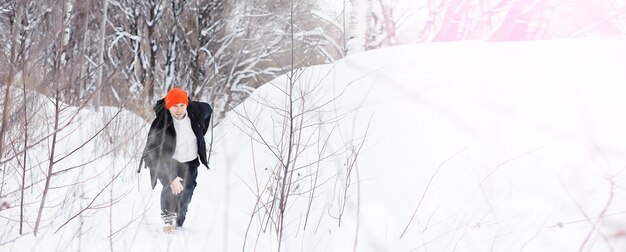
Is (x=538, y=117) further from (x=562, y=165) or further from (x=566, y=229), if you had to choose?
(x=566, y=229)

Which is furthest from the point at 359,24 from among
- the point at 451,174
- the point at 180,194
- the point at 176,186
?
the point at 176,186

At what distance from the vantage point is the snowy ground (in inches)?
103

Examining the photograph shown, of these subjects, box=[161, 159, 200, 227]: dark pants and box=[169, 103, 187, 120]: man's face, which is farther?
box=[161, 159, 200, 227]: dark pants

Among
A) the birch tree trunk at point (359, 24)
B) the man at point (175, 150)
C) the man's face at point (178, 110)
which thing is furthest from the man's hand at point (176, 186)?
the birch tree trunk at point (359, 24)

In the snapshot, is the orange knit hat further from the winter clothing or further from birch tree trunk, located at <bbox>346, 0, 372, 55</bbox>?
birch tree trunk, located at <bbox>346, 0, 372, 55</bbox>

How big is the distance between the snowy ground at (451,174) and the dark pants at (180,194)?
0.57ft

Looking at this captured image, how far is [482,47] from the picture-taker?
530 cm

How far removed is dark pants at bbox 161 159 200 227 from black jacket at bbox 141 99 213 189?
62 mm

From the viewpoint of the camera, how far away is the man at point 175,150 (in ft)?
10.6

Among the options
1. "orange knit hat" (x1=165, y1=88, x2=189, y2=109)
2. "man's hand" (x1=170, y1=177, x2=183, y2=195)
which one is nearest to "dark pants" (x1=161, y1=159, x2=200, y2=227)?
"man's hand" (x1=170, y1=177, x2=183, y2=195)

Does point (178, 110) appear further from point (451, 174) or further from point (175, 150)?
point (451, 174)

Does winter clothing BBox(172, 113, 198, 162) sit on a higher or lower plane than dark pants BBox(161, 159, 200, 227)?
higher

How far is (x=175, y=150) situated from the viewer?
3.35 m

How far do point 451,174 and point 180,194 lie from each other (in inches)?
82.4
